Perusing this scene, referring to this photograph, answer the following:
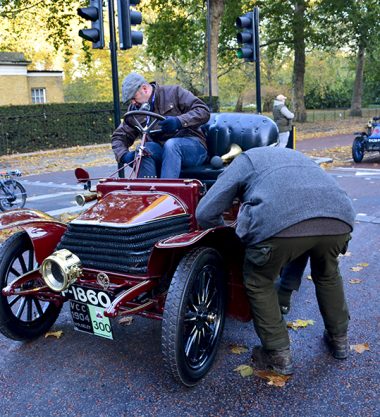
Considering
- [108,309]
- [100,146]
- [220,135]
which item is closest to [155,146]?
[220,135]

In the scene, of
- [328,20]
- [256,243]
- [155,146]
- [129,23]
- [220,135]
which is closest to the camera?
[256,243]

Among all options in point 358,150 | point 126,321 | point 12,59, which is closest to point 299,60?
point 12,59

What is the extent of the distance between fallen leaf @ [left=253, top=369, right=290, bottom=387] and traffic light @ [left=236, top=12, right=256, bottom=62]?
7.74 metres

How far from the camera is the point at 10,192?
9047 mm

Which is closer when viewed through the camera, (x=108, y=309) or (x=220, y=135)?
(x=108, y=309)

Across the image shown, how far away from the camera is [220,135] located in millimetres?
5059

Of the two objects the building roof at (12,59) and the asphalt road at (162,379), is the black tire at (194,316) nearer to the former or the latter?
the asphalt road at (162,379)

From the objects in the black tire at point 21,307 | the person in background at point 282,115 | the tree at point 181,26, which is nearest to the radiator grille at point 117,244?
the black tire at point 21,307

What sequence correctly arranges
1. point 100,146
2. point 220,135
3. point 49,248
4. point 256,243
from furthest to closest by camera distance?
point 100,146, point 220,135, point 49,248, point 256,243

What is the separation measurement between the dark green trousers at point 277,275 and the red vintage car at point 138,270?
0.30 meters

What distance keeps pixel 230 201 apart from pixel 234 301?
815mm

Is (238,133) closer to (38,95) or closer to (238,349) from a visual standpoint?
(238,349)

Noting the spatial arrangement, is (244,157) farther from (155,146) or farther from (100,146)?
(100,146)

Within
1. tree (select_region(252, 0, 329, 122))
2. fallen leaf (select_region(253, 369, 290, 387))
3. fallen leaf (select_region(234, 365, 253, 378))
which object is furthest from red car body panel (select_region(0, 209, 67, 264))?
tree (select_region(252, 0, 329, 122))
